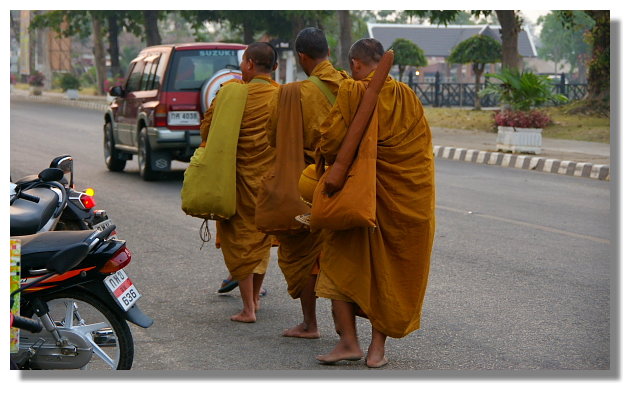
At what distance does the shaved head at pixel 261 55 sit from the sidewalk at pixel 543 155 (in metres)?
10.8

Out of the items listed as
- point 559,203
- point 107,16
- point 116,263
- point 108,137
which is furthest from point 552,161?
point 107,16

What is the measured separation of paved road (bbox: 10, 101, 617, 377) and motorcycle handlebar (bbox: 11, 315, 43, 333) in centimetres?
103

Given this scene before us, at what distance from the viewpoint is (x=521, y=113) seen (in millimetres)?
19672

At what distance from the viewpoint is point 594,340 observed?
6.21 metres

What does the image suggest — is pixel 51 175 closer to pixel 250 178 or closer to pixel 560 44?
pixel 250 178

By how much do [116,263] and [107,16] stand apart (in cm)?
4289

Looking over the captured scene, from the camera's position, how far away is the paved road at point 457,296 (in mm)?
5758

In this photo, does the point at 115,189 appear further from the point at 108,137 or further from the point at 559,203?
the point at 559,203

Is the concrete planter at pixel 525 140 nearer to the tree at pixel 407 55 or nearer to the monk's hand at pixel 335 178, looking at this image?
the monk's hand at pixel 335 178

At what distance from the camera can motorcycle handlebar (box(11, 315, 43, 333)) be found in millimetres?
4523

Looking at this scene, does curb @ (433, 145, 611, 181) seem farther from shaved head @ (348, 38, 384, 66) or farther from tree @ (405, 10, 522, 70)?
shaved head @ (348, 38, 384, 66)

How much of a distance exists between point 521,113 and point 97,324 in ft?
50.9

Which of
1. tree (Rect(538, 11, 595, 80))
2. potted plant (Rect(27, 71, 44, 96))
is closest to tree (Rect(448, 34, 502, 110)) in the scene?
potted plant (Rect(27, 71, 44, 96))

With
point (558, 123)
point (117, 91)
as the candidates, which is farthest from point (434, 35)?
point (117, 91)
